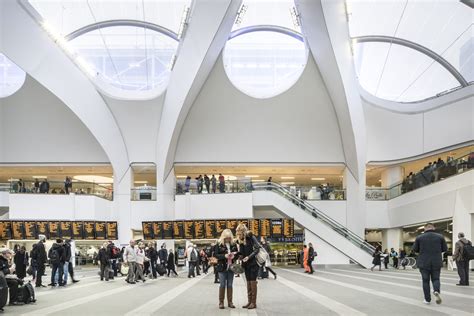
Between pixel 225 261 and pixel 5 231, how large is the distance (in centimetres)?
2559

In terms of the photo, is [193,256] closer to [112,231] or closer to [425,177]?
[112,231]

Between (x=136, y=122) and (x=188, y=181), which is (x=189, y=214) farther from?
(x=136, y=122)

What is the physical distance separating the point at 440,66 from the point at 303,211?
1400 cm

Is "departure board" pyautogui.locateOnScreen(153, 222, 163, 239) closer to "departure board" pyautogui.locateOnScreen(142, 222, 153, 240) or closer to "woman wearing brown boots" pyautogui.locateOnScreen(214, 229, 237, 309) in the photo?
"departure board" pyautogui.locateOnScreen(142, 222, 153, 240)

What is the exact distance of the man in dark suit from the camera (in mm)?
10758

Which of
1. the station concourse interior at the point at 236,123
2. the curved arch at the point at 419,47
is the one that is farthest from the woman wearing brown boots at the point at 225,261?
the curved arch at the point at 419,47

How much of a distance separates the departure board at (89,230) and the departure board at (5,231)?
426cm

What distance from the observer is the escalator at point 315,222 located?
106 ft

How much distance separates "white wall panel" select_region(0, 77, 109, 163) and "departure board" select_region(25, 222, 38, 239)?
756 centimetres

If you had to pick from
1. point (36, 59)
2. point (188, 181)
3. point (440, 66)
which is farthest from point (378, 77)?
point (36, 59)

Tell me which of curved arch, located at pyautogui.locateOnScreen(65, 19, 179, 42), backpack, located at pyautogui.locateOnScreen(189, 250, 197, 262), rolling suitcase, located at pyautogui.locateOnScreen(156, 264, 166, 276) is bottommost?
rolling suitcase, located at pyautogui.locateOnScreen(156, 264, 166, 276)

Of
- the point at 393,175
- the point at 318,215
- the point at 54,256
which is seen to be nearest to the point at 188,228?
the point at 318,215

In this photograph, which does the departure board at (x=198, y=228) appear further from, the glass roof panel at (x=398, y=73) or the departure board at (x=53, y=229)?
the glass roof panel at (x=398, y=73)

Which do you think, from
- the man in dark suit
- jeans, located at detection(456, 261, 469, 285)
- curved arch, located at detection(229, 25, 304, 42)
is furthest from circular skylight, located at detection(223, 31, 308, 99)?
the man in dark suit
